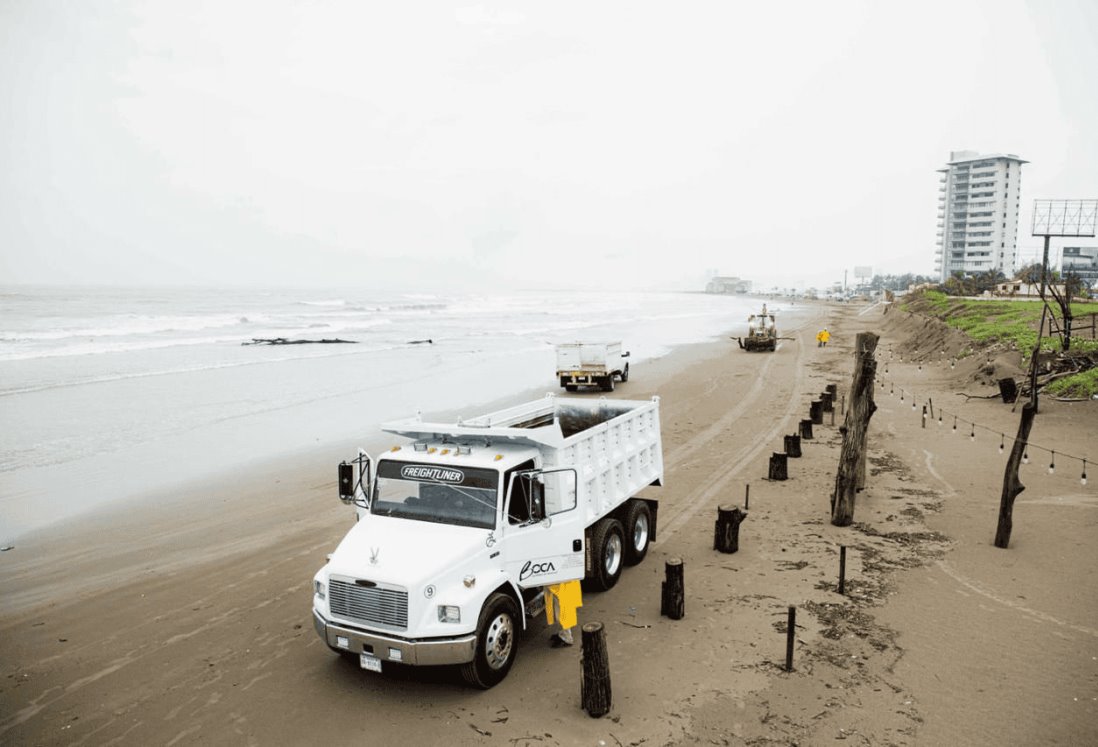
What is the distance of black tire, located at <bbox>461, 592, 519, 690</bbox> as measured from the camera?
7.30 m

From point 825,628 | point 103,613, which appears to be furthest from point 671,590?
point 103,613

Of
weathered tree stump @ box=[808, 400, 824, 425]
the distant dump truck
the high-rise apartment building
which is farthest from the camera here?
the high-rise apartment building

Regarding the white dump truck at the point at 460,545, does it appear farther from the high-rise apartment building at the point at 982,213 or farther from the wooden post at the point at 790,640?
the high-rise apartment building at the point at 982,213

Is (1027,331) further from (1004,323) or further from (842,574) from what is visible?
(842,574)

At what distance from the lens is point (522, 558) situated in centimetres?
796

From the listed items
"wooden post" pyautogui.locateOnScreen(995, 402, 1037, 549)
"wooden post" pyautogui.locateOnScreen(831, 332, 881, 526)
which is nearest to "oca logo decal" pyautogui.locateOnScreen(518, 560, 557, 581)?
"wooden post" pyautogui.locateOnScreen(831, 332, 881, 526)

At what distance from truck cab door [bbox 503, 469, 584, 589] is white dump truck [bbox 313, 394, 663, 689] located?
15mm

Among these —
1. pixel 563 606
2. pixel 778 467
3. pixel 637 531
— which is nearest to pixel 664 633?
pixel 563 606

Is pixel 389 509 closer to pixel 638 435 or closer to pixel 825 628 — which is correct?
pixel 638 435

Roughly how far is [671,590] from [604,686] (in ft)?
7.75

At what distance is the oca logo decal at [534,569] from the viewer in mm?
7984

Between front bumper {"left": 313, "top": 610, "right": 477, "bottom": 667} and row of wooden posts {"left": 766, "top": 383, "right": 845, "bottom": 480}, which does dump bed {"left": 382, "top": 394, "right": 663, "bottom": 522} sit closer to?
front bumper {"left": 313, "top": 610, "right": 477, "bottom": 667}

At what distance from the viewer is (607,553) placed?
33.1ft

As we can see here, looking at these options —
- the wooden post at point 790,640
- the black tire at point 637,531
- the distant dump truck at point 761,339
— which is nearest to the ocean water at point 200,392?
the distant dump truck at point 761,339
